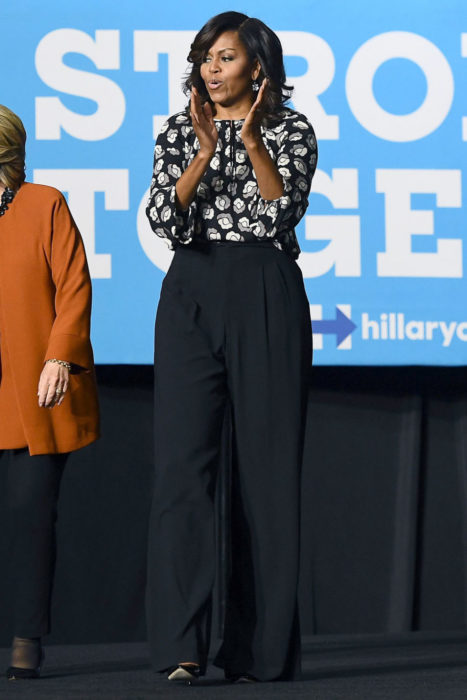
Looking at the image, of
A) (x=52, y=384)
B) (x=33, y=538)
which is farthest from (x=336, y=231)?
(x=33, y=538)

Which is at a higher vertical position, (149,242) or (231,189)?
(231,189)

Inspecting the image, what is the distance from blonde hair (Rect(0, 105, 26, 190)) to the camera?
223cm

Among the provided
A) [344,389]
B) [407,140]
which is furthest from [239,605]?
[407,140]

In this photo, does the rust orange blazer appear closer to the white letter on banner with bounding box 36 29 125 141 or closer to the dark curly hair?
the dark curly hair

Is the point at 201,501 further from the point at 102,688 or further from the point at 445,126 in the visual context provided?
the point at 445,126

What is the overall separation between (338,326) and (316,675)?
108cm

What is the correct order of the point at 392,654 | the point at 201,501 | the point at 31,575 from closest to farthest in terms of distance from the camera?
the point at 201,501
the point at 31,575
the point at 392,654

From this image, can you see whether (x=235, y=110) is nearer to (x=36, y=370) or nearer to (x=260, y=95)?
(x=260, y=95)

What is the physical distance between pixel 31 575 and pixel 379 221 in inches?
55.9

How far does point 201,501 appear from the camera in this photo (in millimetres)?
1987

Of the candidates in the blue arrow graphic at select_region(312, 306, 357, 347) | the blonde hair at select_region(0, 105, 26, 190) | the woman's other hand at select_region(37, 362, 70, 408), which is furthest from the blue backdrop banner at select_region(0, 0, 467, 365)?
the woman's other hand at select_region(37, 362, 70, 408)

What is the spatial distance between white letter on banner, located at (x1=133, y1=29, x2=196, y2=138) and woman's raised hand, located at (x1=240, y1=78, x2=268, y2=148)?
1.09m

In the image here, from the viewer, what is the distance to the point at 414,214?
121 inches

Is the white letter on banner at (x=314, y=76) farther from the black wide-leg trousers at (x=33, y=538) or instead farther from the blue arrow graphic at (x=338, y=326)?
the black wide-leg trousers at (x=33, y=538)
